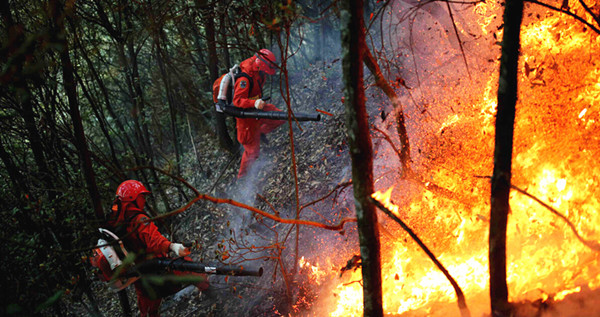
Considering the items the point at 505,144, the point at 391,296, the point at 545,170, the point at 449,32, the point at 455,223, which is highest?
the point at 449,32

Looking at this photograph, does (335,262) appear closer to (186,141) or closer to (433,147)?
(433,147)

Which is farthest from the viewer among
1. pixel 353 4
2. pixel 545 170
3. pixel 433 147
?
pixel 433 147

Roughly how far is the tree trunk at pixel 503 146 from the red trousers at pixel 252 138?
5.55 m

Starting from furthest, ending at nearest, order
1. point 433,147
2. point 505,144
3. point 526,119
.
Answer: point 433,147
point 526,119
point 505,144

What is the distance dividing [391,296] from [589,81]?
4.57 m

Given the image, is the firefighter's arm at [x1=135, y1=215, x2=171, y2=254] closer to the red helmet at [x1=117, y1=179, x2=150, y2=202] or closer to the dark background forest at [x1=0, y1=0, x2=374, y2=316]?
the red helmet at [x1=117, y1=179, x2=150, y2=202]

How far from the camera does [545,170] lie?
224 inches

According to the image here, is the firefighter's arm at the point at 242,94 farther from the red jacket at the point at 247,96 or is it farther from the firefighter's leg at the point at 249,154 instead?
the firefighter's leg at the point at 249,154

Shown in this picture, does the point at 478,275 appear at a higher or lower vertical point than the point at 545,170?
lower

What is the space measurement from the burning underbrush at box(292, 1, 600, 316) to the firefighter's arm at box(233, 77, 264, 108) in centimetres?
309

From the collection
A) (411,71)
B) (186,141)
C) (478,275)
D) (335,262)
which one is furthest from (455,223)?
(186,141)

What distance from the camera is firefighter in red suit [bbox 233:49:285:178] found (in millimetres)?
7879

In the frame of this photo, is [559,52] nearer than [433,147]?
Yes

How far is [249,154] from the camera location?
8.84 m
